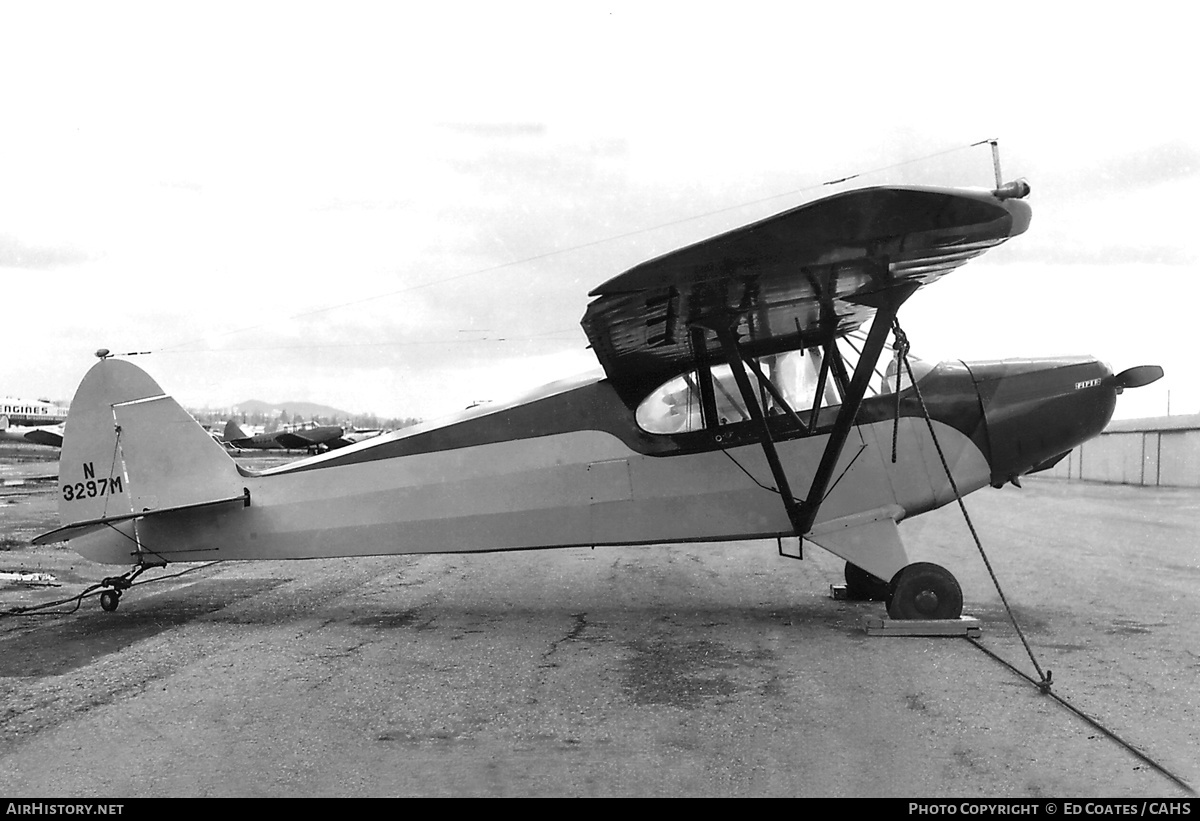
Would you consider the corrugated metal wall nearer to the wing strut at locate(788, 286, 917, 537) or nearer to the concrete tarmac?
the concrete tarmac

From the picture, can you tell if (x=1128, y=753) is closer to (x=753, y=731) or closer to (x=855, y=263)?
(x=753, y=731)

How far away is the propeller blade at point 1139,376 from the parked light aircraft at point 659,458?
2 cm

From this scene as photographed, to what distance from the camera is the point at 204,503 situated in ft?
28.5

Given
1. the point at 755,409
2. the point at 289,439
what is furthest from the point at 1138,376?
the point at 289,439

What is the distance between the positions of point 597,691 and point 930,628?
9.39 feet

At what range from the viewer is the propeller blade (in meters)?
8.07

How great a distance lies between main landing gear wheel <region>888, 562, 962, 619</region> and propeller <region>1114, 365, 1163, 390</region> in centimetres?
243

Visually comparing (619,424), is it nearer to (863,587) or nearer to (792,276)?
(792,276)

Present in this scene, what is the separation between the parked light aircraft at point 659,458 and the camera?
7.91 meters

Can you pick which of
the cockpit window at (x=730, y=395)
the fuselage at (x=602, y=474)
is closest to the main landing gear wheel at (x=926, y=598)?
the fuselage at (x=602, y=474)

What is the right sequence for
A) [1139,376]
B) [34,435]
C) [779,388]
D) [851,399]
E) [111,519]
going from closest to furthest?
[851,399] → [1139,376] → [779,388] → [111,519] → [34,435]

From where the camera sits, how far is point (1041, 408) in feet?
27.1

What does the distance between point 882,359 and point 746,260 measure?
2726mm
